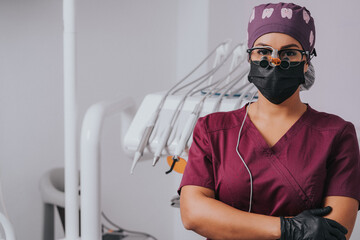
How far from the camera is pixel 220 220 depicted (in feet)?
3.60

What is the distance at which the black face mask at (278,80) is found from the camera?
1100 mm

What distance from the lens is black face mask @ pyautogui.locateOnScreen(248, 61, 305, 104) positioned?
1100 mm

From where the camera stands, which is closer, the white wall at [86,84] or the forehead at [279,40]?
the forehead at [279,40]

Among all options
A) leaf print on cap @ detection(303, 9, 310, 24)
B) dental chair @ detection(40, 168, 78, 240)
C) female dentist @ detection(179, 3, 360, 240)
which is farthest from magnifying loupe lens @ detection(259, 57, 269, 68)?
dental chair @ detection(40, 168, 78, 240)

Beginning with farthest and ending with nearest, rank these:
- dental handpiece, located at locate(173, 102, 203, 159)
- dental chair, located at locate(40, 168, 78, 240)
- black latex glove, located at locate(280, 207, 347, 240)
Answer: dental chair, located at locate(40, 168, 78, 240) < dental handpiece, located at locate(173, 102, 203, 159) < black latex glove, located at locate(280, 207, 347, 240)

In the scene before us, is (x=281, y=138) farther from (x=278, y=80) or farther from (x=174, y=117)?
(x=174, y=117)

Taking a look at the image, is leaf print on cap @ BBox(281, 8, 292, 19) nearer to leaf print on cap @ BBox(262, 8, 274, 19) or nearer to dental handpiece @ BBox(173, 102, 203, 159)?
leaf print on cap @ BBox(262, 8, 274, 19)

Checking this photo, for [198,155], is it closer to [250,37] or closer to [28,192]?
[250,37]

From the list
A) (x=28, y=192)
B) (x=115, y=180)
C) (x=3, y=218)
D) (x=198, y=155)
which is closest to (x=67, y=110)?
(x=3, y=218)

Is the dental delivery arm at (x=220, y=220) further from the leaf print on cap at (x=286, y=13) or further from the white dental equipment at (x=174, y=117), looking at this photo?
the leaf print on cap at (x=286, y=13)

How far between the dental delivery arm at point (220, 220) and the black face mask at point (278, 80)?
25 centimetres

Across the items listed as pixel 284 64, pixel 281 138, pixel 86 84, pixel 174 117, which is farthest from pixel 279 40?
pixel 86 84

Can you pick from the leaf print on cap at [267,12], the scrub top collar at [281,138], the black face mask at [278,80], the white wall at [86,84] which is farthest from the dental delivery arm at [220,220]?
the white wall at [86,84]

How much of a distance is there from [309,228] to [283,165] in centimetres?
15
